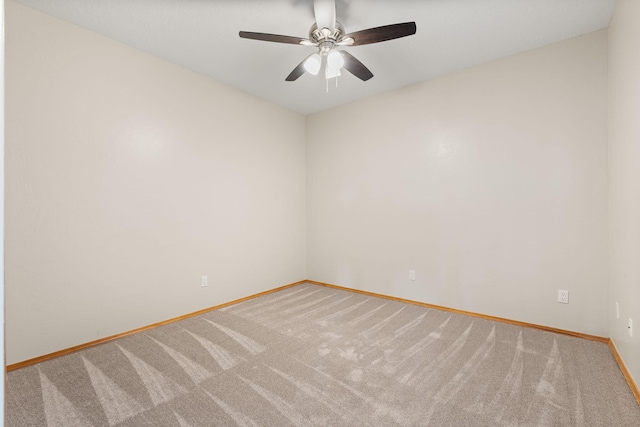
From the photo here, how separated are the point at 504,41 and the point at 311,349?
3064 mm

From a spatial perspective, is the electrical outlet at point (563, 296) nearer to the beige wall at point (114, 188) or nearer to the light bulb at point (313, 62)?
the light bulb at point (313, 62)

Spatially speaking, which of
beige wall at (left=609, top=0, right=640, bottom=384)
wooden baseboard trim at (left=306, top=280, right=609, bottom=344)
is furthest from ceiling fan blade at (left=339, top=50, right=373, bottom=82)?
wooden baseboard trim at (left=306, top=280, right=609, bottom=344)

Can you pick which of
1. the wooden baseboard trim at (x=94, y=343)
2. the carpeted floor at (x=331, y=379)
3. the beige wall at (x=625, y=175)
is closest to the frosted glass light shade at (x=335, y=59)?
the beige wall at (x=625, y=175)

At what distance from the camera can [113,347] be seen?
7.50ft

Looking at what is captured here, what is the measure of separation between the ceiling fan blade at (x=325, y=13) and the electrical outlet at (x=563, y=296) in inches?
113

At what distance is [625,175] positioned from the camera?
73.7 inches

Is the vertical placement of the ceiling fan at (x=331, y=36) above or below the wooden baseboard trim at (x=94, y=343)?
above

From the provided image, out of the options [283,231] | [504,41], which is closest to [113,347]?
[283,231]

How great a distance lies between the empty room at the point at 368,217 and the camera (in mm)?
1727

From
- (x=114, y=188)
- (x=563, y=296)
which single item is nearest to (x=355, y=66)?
(x=114, y=188)

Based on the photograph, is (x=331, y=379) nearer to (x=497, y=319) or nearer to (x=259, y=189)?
(x=497, y=319)

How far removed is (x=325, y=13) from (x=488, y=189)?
7.12ft

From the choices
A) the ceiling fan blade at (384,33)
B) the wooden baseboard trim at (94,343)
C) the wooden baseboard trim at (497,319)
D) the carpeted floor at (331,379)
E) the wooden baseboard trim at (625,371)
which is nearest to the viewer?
the carpeted floor at (331,379)

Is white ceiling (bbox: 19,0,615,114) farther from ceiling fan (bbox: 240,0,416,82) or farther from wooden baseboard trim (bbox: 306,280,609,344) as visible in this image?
wooden baseboard trim (bbox: 306,280,609,344)
